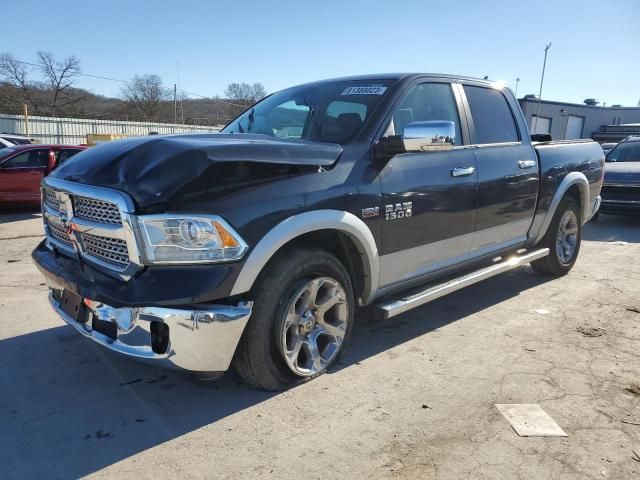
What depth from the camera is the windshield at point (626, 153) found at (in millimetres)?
10789

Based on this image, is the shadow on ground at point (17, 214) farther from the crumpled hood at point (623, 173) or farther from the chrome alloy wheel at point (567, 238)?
the crumpled hood at point (623, 173)

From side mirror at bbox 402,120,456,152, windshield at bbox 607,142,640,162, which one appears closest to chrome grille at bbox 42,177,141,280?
side mirror at bbox 402,120,456,152

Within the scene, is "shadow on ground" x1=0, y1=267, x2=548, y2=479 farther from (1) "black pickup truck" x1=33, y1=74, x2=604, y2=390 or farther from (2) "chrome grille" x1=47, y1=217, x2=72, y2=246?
(2) "chrome grille" x1=47, y1=217, x2=72, y2=246

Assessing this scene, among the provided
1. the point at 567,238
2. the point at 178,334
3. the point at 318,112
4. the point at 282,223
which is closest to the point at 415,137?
the point at 318,112

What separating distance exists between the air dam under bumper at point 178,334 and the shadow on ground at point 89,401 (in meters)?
0.41

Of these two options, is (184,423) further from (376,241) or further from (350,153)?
(350,153)

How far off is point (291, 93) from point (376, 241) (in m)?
1.70

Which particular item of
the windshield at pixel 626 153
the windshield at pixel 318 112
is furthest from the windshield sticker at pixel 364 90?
the windshield at pixel 626 153

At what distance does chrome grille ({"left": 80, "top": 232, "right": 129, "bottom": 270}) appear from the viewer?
8.52ft

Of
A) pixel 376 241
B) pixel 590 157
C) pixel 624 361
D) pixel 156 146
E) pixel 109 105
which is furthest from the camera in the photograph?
pixel 109 105

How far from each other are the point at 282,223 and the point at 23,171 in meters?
9.37

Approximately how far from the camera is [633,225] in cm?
999

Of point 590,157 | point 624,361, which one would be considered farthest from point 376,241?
point 590,157

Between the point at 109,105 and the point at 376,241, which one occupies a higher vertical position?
the point at 109,105
